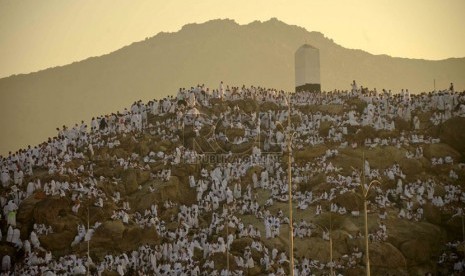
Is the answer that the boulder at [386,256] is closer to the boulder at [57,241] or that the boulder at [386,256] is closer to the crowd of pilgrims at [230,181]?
the crowd of pilgrims at [230,181]

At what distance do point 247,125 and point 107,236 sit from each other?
71.5 feet

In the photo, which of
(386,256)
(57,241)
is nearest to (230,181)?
(386,256)

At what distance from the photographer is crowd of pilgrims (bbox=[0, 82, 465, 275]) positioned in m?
57.3

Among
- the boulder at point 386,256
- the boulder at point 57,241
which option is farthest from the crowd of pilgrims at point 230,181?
the boulder at point 386,256

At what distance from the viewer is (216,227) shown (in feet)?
204

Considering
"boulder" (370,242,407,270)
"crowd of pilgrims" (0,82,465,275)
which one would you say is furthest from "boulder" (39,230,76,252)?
"boulder" (370,242,407,270)

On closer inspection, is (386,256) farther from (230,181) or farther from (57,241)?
(57,241)

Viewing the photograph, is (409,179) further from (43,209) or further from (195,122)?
(43,209)

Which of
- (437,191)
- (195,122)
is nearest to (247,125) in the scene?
(195,122)

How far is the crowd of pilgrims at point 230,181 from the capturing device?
188ft

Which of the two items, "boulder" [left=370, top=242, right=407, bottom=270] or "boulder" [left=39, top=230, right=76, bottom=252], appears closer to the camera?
"boulder" [left=370, top=242, right=407, bottom=270]

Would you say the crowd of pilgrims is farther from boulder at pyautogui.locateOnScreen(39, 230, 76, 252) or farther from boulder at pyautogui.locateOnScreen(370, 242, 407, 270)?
boulder at pyautogui.locateOnScreen(370, 242, 407, 270)

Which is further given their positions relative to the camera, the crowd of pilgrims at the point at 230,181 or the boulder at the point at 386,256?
the boulder at the point at 386,256

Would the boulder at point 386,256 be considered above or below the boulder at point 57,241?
below
